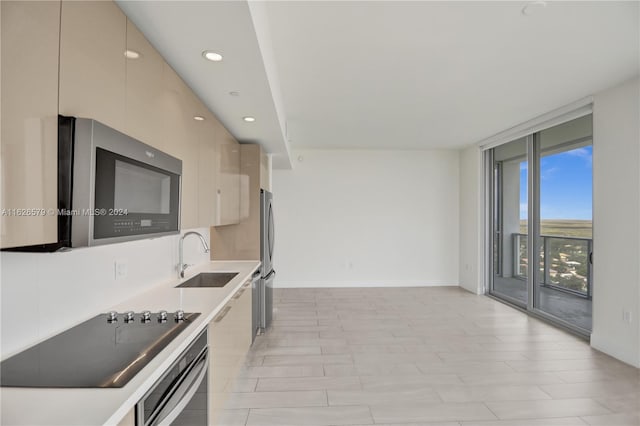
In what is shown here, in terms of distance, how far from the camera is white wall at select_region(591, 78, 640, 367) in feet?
9.80

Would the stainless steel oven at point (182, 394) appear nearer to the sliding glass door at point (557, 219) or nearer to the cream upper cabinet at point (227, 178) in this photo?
the cream upper cabinet at point (227, 178)

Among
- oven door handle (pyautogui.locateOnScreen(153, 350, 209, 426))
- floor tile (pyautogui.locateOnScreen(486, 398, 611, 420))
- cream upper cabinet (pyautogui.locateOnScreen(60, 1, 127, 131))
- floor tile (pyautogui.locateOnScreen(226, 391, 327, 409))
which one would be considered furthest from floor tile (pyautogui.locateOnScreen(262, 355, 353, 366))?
cream upper cabinet (pyautogui.locateOnScreen(60, 1, 127, 131))

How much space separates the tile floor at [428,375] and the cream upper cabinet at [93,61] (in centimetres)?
204

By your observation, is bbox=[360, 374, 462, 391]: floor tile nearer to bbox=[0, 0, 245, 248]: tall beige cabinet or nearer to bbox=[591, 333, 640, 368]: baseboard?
bbox=[591, 333, 640, 368]: baseboard

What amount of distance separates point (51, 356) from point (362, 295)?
4.90 metres

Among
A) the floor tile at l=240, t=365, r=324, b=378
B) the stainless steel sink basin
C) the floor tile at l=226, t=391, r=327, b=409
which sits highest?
the stainless steel sink basin

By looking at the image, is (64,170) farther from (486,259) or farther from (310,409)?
(486,259)

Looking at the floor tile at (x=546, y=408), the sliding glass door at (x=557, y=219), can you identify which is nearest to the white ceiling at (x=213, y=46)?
the floor tile at (x=546, y=408)

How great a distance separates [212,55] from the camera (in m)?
1.77

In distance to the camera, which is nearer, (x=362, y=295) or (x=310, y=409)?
(x=310, y=409)

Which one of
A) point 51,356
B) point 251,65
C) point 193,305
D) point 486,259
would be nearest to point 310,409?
point 193,305

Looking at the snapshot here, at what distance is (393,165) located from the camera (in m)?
6.41

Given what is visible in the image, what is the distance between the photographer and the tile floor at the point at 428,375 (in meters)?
2.25

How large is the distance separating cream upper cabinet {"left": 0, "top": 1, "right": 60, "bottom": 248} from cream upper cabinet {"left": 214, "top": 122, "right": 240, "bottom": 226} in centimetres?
186
